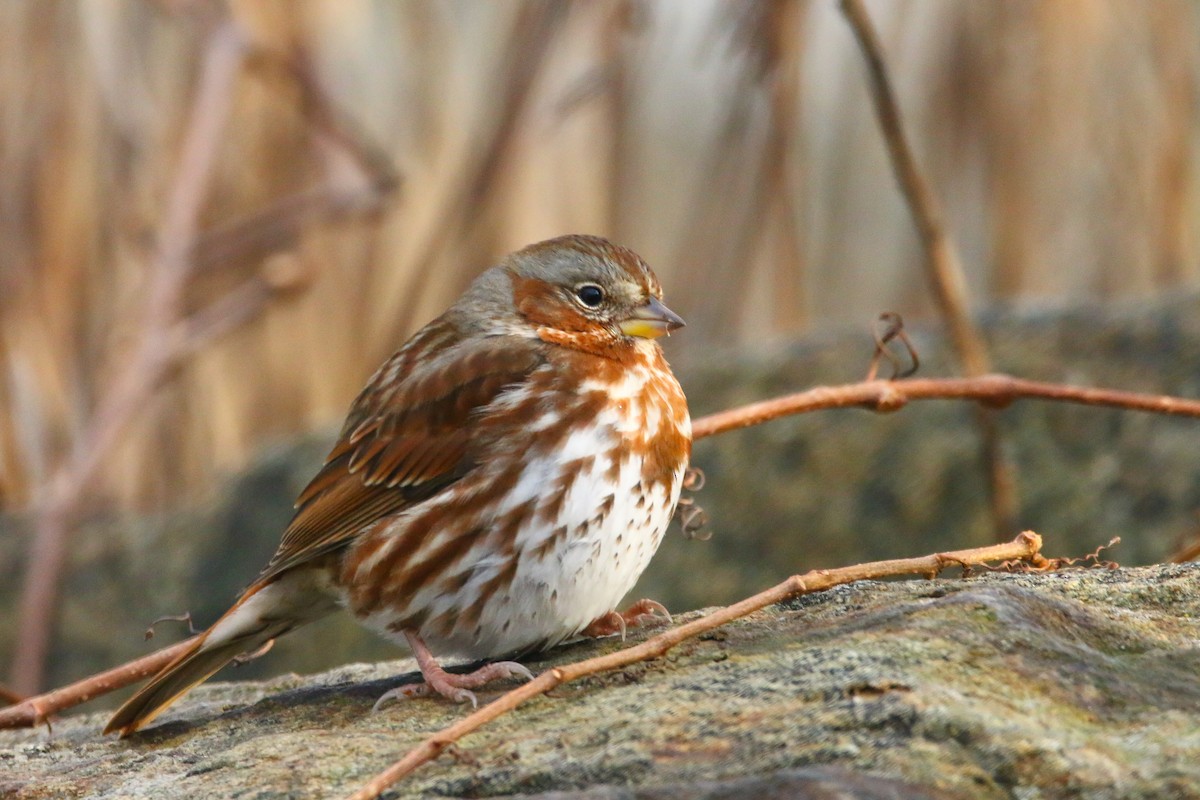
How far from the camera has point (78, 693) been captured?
11.0 ft

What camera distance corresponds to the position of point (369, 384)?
363 centimetres

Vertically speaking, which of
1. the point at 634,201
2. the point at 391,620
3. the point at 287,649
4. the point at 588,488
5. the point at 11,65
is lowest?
the point at 287,649

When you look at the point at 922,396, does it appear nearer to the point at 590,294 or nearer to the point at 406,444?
the point at 590,294

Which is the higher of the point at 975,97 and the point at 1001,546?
the point at 975,97

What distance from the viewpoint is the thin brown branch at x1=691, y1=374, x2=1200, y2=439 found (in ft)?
12.0

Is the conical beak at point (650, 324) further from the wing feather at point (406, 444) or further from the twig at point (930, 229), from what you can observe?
the twig at point (930, 229)

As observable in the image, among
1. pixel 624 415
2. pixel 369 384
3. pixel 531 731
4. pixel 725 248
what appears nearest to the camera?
pixel 531 731

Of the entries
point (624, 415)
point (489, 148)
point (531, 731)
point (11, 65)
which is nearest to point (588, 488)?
point (624, 415)

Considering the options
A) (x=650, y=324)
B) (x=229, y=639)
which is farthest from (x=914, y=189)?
(x=229, y=639)

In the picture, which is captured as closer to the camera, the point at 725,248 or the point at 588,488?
the point at 588,488

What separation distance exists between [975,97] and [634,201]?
4.87ft

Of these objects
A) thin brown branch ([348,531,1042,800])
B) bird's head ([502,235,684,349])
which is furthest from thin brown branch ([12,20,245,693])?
thin brown branch ([348,531,1042,800])

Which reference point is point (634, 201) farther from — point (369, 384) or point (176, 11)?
point (369, 384)

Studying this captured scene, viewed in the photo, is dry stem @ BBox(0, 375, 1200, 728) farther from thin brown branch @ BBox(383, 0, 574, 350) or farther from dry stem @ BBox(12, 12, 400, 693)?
thin brown branch @ BBox(383, 0, 574, 350)
